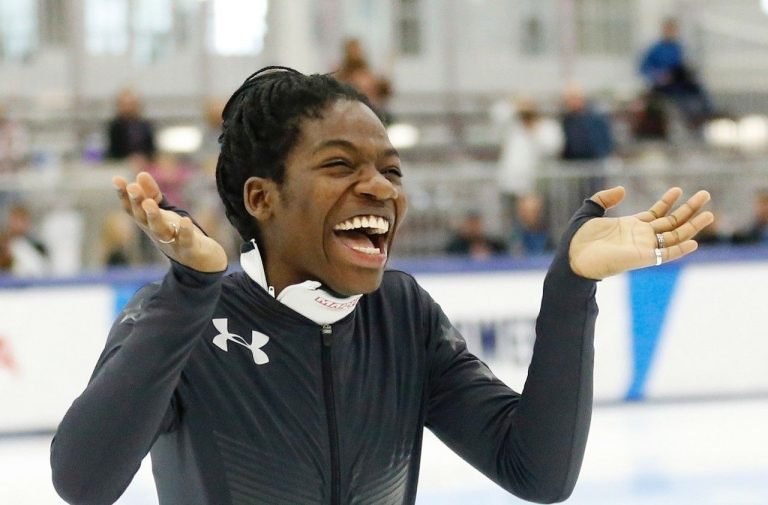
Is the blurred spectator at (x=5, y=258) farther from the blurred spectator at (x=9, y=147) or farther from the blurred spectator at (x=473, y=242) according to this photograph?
the blurred spectator at (x=473, y=242)

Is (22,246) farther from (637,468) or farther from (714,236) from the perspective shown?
(714,236)

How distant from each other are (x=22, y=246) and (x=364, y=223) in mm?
7571

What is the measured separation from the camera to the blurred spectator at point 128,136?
999 cm

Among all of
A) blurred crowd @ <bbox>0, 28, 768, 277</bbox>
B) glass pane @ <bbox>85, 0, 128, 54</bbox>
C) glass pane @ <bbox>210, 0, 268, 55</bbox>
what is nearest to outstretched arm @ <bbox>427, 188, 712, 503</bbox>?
blurred crowd @ <bbox>0, 28, 768, 277</bbox>

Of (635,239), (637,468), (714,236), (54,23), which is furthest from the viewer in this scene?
(54,23)

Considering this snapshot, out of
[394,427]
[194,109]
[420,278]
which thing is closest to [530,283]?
[420,278]

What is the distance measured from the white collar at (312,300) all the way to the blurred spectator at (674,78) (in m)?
10.9

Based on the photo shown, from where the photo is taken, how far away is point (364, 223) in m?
2.04

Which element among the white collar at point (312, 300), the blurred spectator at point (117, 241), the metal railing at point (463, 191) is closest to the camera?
the white collar at point (312, 300)

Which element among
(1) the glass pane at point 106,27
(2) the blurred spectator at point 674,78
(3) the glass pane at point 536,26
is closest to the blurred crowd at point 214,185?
(2) the blurred spectator at point 674,78

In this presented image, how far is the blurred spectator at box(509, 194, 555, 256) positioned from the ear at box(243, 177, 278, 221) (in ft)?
25.6

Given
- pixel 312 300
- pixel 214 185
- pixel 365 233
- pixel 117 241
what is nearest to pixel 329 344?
pixel 312 300

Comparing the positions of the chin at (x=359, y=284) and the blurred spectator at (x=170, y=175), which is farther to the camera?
the blurred spectator at (x=170, y=175)

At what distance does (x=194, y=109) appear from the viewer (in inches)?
542
